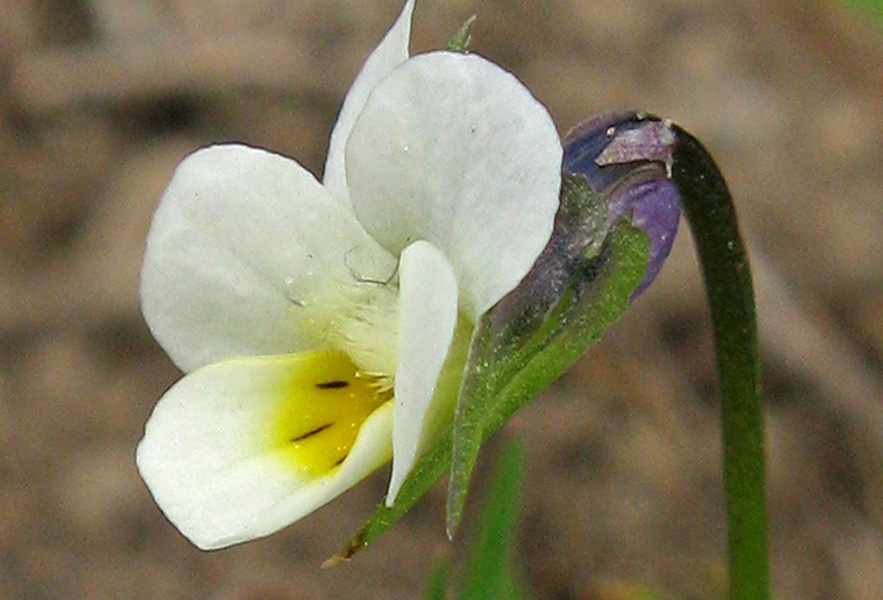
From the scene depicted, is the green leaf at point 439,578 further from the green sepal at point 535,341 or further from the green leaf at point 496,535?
the green sepal at point 535,341

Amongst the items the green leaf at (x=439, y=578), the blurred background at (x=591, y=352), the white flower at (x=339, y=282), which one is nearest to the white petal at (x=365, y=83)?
the white flower at (x=339, y=282)

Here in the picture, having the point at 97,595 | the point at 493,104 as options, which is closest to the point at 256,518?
the point at 493,104

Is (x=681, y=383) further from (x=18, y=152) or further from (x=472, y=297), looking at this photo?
(x=472, y=297)

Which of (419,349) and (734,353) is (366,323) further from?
(734,353)

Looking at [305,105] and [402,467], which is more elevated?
[402,467]

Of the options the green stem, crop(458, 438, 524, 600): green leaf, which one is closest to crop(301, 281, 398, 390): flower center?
the green stem

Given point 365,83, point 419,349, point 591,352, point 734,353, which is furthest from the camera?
point 591,352

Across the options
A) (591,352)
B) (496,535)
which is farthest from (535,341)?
(591,352)
